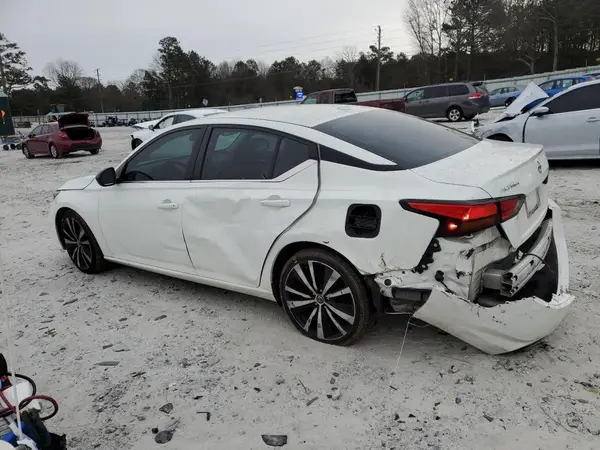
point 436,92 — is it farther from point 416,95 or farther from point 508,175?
point 508,175

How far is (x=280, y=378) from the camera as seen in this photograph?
2932mm

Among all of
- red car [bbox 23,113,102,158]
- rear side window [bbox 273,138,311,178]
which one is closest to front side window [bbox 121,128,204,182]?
rear side window [bbox 273,138,311,178]

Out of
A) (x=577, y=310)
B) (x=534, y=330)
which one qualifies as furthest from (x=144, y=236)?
(x=577, y=310)

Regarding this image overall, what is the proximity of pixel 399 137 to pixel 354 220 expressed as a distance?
0.83 metres

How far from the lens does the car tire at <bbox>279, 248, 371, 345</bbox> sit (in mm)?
2939

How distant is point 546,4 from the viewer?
52125 mm

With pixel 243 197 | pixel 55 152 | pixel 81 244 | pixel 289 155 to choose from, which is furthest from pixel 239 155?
pixel 55 152

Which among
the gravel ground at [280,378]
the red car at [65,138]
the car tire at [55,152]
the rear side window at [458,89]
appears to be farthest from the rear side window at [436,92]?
the gravel ground at [280,378]

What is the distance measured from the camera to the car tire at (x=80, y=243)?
4699 mm

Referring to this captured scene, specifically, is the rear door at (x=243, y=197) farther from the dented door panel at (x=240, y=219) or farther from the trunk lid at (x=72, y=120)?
the trunk lid at (x=72, y=120)

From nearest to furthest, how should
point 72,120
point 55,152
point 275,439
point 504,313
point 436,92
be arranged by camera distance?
point 275,439, point 504,313, point 55,152, point 72,120, point 436,92

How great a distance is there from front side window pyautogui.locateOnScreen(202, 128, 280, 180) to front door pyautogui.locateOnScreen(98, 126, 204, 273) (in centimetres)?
20

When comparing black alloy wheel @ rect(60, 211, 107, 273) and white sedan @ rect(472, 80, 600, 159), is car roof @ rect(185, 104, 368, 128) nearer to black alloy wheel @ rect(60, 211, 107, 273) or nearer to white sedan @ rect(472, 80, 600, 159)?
black alloy wheel @ rect(60, 211, 107, 273)

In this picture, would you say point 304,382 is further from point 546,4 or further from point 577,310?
point 546,4
